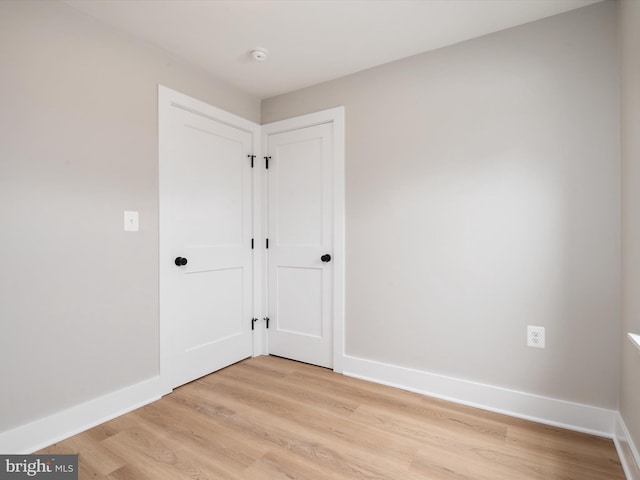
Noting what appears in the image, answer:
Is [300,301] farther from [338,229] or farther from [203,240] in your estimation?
[203,240]

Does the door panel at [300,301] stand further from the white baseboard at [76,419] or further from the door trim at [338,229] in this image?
the white baseboard at [76,419]

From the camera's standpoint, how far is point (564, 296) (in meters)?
1.90

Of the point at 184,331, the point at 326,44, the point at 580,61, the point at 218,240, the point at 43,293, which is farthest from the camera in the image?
the point at 218,240

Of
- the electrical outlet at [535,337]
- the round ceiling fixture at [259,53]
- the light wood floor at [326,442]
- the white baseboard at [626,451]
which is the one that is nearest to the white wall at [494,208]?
the electrical outlet at [535,337]

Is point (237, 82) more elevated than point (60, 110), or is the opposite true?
point (237, 82)

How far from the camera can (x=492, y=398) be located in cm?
209

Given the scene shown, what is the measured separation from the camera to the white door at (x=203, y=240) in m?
2.33

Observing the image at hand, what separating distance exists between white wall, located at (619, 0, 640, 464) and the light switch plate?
267 centimetres

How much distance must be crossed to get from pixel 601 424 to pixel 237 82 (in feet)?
11.1

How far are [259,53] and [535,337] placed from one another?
8.41ft

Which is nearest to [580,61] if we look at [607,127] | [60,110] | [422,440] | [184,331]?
[607,127]

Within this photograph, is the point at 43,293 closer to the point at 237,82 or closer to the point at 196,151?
the point at 196,151

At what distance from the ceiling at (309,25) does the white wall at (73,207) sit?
24cm

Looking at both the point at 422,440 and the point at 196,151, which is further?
the point at 196,151
